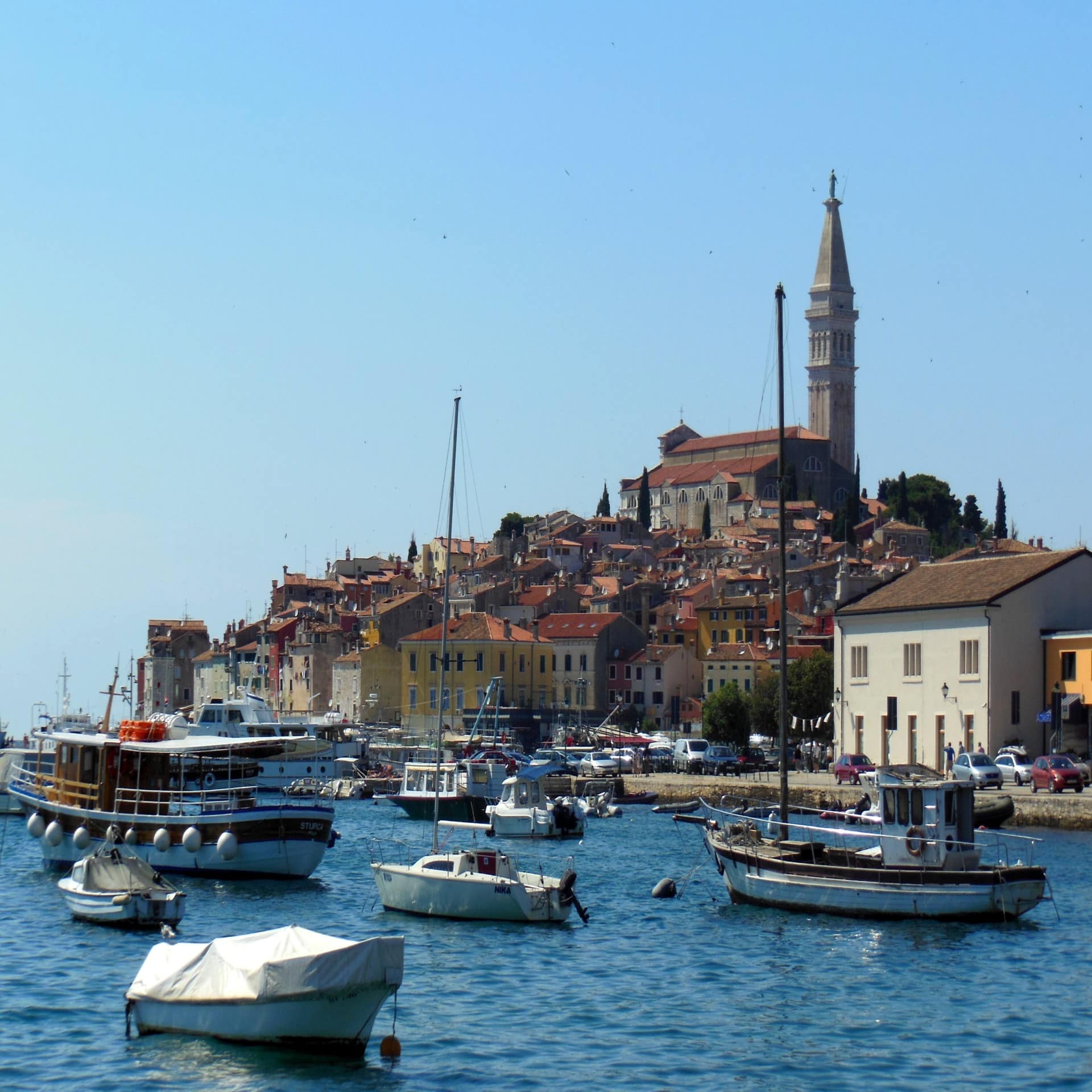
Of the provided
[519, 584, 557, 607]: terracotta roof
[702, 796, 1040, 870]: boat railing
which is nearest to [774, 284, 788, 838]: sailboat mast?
[702, 796, 1040, 870]: boat railing

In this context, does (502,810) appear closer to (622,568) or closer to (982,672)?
(982,672)

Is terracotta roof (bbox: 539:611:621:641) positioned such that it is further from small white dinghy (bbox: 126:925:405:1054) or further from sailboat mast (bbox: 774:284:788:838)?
small white dinghy (bbox: 126:925:405:1054)

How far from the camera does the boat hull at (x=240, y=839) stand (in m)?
33.9

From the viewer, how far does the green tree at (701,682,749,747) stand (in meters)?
85.3

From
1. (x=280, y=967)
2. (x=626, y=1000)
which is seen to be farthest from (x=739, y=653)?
(x=280, y=967)

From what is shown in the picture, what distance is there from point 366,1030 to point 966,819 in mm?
13422

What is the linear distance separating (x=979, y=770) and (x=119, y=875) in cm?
2953

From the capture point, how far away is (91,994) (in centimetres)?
2252

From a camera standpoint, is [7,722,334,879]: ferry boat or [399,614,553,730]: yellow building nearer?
[7,722,334,879]: ferry boat

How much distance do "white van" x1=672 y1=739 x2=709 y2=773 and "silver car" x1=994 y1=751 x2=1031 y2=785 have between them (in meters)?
20.6

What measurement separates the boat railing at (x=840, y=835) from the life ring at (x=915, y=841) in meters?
0.09

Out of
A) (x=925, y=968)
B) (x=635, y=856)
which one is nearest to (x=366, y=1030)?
(x=925, y=968)

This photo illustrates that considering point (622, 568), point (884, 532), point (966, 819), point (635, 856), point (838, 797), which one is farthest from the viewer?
point (884, 532)

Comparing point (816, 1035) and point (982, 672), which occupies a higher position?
point (982, 672)
